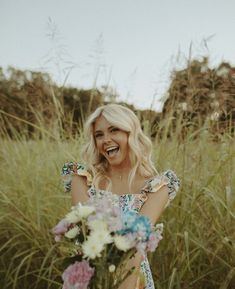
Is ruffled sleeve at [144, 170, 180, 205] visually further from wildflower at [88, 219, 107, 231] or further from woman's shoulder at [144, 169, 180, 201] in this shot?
wildflower at [88, 219, 107, 231]

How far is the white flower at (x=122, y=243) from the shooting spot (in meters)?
1.17

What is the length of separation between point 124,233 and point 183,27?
255 cm

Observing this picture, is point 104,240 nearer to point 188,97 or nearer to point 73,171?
point 73,171

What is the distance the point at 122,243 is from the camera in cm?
117

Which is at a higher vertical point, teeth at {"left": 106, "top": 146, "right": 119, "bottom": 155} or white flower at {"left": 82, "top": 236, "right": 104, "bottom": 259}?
teeth at {"left": 106, "top": 146, "right": 119, "bottom": 155}

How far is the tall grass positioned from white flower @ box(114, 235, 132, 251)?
1.17 m

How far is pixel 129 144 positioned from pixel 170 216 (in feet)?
2.35

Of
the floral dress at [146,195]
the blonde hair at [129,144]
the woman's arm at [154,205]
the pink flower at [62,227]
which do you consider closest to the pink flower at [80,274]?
the pink flower at [62,227]

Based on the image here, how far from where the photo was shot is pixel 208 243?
2605 mm

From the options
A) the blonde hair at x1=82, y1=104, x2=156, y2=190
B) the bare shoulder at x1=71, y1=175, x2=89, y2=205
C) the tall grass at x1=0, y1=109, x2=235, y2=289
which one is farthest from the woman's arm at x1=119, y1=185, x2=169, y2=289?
the tall grass at x1=0, y1=109, x2=235, y2=289

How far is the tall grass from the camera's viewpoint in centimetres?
255

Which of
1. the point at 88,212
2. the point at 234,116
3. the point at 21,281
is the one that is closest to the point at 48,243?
the point at 21,281

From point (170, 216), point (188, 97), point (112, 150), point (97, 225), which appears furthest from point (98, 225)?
point (188, 97)

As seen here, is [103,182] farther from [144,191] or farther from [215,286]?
[215,286]
